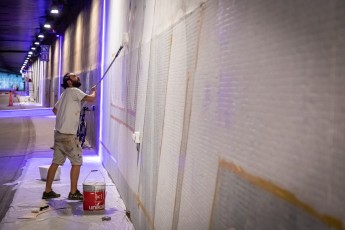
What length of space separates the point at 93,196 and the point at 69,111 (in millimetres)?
1422

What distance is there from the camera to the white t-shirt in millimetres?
6402

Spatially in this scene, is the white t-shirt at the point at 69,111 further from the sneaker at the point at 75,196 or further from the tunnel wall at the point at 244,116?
the tunnel wall at the point at 244,116

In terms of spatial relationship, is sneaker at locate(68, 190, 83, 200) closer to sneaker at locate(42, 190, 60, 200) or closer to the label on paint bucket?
sneaker at locate(42, 190, 60, 200)

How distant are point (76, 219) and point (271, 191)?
422cm

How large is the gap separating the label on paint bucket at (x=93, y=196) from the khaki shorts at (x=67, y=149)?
2.68 ft

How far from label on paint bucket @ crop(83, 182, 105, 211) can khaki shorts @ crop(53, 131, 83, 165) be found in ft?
2.68

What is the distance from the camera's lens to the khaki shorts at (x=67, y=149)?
6.45 metres

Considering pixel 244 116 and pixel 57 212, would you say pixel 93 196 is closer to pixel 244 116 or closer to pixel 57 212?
pixel 57 212

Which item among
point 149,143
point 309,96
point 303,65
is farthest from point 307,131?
point 149,143

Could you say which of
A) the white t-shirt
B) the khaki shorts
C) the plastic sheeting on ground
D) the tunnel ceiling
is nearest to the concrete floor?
the plastic sheeting on ground

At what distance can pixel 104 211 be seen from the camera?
588cm

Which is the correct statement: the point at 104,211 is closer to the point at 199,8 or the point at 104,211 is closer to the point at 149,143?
the point at 149,143

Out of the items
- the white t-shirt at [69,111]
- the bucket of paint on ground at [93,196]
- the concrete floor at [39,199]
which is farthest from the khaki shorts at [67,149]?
the bucket of paint on ground at [93,196]

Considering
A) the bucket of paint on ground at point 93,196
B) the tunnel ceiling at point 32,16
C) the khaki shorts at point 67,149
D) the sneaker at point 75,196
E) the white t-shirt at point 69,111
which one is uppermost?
the tunnel ceiling at point 32,16
